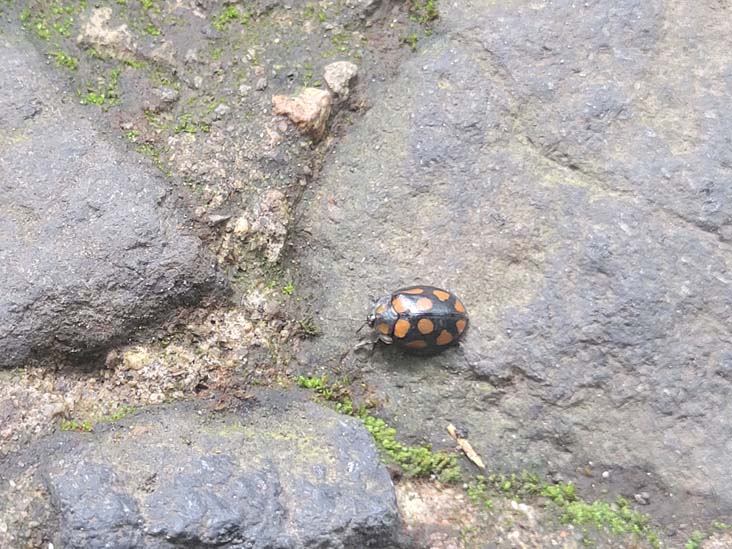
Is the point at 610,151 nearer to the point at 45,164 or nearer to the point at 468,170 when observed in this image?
the point at 468,170

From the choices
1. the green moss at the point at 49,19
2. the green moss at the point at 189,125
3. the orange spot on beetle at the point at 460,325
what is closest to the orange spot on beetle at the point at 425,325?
the orange spot on beetle at the point at 460,325

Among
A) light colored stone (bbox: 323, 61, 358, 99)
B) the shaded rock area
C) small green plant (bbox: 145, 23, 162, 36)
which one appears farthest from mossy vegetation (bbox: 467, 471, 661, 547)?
small green plant (bbox: 145, 23, 162, 36)

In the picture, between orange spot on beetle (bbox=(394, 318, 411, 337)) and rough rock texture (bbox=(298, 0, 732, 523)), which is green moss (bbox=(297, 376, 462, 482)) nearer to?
rough rock texture (bbox=(298, 0, 732, 523))

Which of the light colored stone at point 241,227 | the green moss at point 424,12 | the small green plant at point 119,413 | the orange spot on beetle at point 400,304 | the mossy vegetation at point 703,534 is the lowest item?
the mossy vegetation at point 703,534

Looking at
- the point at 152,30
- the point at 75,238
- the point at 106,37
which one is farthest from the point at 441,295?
the point at 106,37

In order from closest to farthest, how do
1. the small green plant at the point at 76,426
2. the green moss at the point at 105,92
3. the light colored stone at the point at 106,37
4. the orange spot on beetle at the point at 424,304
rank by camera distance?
1. the small green plant at the point at 76,426
2. the orange spot on beetle at the point at 424,304
3. the green moss at the point at 105,92
4. the light colored stone at the point at 106,37

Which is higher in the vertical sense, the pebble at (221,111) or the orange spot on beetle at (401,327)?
the pebble at (221,111)

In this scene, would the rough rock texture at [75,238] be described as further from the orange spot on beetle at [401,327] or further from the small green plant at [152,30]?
the orange spot on beetle at [401,327]

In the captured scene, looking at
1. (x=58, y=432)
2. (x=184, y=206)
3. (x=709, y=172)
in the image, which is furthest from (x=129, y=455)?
(x=709, y=172)
